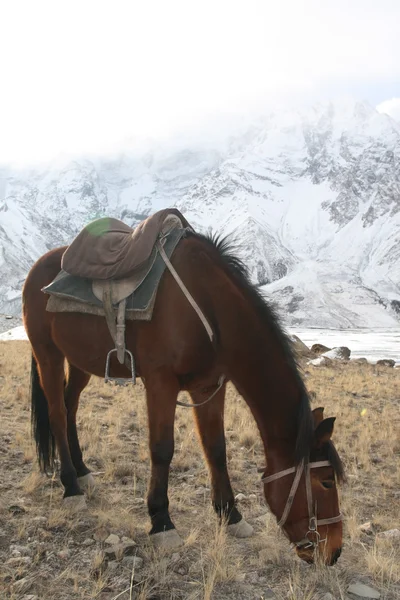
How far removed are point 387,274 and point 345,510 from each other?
7397 inches

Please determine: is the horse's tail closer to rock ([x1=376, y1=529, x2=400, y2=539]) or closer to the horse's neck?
the horse's neck

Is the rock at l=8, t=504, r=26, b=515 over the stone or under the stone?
over

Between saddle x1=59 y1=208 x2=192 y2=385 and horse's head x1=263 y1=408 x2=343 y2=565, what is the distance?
1286 millimetres

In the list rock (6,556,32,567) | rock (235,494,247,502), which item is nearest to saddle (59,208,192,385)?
rock (6,556,32,567)

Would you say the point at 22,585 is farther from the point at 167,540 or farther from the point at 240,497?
the point at 240,497

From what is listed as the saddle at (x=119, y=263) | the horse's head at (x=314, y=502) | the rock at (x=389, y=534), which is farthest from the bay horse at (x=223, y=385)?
the rock at (x=389, y=534)

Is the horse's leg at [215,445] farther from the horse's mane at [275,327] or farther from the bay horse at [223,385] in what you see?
the horse's mane at [275,327]

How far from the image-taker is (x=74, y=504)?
147 inches

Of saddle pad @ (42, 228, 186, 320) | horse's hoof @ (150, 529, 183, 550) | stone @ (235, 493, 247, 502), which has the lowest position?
stone @ (235, 493, 247, 502)

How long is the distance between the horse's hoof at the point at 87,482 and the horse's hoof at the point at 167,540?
4.04ft

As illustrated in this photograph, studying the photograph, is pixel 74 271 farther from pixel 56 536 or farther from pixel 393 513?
pixel 393 513

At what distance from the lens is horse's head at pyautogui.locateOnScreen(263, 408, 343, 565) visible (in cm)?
271

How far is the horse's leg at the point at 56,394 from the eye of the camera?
13.5 feet

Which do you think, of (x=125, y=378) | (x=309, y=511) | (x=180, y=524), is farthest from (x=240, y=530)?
(x=125, y=378)
